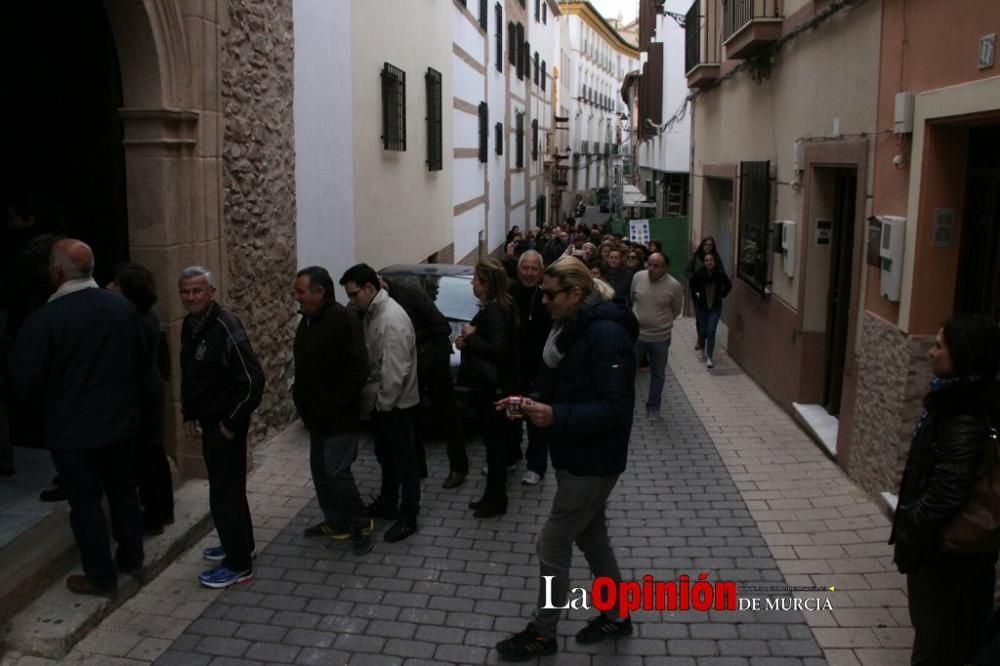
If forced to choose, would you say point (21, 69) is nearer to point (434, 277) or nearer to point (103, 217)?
point (103, 217)

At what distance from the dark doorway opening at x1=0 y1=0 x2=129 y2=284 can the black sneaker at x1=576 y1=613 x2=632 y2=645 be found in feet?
13.8

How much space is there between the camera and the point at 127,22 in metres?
5.68

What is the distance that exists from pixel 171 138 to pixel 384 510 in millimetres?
2798

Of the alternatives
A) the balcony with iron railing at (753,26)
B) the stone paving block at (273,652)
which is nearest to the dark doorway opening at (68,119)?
the stone paving block at (273,652)

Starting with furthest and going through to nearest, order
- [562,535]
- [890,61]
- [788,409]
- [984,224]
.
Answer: [788,409], [890,61], [984,224], [562,535]

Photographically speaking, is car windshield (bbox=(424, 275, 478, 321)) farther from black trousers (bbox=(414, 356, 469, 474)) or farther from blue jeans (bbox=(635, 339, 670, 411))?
black trousers (bbox=(414, 356, 469, 474))

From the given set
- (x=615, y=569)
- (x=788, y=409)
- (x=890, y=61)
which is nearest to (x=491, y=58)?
(x=788, y=409)

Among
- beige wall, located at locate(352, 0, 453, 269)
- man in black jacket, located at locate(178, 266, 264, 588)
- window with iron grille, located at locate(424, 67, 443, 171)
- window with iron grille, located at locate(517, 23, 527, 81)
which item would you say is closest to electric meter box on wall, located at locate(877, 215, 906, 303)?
man in black jacket, located at locate(178, 266, 264, 588)

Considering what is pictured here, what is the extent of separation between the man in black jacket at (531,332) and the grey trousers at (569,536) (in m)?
2.07

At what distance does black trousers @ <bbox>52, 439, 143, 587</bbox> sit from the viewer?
4.32m

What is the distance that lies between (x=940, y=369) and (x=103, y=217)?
5555mm

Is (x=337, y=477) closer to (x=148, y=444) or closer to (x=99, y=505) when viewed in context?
(x=148, y=444)

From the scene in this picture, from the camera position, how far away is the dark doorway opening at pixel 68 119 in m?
6.29

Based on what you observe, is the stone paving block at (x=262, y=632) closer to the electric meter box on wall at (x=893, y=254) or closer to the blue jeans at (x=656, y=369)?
the electric meter box on wall at (x=893, y=254)
